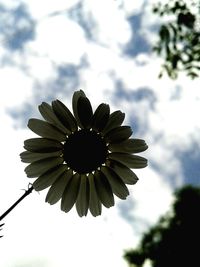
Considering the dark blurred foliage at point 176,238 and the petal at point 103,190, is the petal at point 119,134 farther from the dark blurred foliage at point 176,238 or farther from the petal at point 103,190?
the dark blurred foliage at point 176,238

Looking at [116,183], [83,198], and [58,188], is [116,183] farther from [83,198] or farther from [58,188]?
→ [58,188]

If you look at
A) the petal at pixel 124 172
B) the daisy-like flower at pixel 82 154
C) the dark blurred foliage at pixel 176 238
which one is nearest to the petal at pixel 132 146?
the daisy-like flower at pixel 82 154

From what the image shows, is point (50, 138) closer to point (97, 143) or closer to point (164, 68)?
point (97, 143)

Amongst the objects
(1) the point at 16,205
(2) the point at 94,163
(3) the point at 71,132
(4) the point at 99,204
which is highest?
(3) the point at 71,132

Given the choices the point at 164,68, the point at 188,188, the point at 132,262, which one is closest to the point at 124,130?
the point at 164,68

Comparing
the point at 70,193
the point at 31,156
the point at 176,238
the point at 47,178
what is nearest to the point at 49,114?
the point at 31,156

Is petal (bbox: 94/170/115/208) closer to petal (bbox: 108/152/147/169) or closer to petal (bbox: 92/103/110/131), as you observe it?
petal (bbox: 108/152/147/169)
